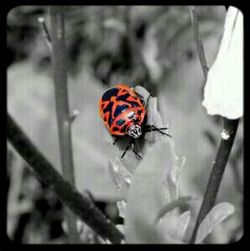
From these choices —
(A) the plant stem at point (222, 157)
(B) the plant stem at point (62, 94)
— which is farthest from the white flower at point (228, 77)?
(B) the plant stem at point (62, 94)

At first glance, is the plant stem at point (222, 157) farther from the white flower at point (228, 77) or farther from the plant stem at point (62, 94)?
the plant stem at point (62, 94)

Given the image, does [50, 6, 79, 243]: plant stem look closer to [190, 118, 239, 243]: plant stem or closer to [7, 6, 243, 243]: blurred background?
[7, 6, 243, 243]: blurred background

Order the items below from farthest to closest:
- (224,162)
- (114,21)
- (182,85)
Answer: (114,21), (182,85), (224,162)

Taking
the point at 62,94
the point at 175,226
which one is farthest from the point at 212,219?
the point at 62,94

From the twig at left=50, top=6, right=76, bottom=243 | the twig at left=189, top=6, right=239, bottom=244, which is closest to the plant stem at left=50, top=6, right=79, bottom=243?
the twig at left=50, top=6, right=76, bottom=243

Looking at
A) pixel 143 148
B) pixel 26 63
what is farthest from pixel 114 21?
pixel 143 148
